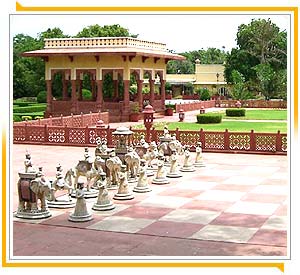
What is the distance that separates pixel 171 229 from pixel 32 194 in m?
2.37

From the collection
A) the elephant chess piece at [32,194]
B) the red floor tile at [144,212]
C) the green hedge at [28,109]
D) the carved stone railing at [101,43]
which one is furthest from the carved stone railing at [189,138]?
the green hedge at [28,109]

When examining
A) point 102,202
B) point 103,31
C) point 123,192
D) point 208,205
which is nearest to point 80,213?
point 102,202

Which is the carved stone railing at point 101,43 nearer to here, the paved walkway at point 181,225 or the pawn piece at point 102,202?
the paved walkway at point 181,225

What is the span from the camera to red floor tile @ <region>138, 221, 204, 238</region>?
305 inches

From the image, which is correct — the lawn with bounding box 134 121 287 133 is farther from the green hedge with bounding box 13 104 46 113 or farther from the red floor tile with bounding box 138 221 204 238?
the red floor tile with bounding box 138 221 204 238

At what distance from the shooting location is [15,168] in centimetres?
1420

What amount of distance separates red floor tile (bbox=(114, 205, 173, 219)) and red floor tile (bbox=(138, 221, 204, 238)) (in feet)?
1.63

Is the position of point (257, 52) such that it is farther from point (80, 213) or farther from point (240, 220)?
point (80, 213)

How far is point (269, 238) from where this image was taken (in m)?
7.52
